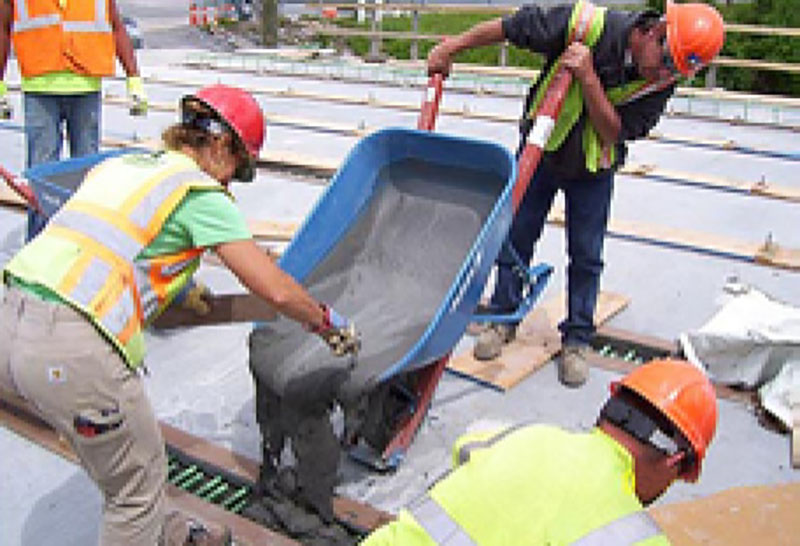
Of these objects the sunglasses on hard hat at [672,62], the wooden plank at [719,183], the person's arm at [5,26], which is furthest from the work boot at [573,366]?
Answer: the person's arm at [5,26]

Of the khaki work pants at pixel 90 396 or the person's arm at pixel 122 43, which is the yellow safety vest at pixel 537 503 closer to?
the khaki work pants at pixel 90 396

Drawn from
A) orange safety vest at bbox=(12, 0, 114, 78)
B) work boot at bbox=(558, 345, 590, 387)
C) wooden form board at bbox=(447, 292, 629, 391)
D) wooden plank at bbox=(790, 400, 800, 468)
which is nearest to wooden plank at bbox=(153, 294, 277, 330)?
wooden form board at bbox=(447, 292, 629, 391)

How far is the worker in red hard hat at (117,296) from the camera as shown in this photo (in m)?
1.95

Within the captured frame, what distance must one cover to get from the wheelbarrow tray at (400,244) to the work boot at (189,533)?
1.62ft

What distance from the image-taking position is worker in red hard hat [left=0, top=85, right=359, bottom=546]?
76.7 inches

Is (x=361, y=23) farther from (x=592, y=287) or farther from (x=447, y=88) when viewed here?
(x=592, y=287)

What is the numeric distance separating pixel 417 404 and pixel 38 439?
139 cm

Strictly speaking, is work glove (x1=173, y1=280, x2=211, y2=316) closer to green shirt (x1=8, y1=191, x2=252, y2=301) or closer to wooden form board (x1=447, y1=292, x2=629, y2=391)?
green shirt (x1=8, y1=191, x2=252, y2=301)

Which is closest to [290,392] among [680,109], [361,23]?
[680,109]

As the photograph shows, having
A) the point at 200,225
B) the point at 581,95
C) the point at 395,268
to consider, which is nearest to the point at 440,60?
the point at 581,95

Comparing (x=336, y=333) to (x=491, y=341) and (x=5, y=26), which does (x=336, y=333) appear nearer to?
(x=491, y=341)

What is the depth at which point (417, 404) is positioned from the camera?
9.64 ft

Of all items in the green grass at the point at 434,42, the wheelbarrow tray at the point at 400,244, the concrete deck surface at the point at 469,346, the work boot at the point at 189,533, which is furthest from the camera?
the green grass at the point at 434,42

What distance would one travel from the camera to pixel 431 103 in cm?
338
